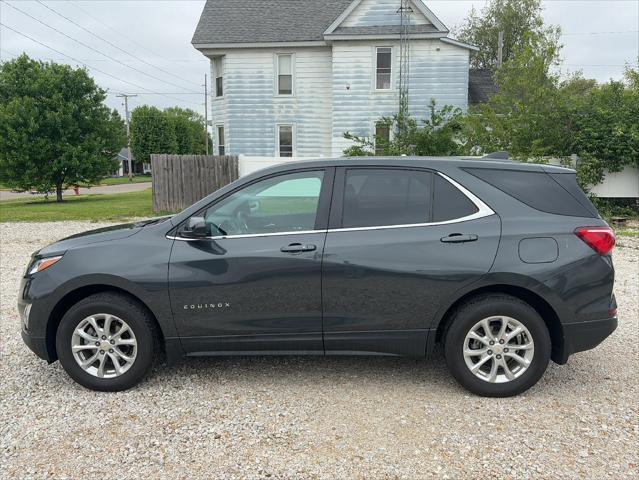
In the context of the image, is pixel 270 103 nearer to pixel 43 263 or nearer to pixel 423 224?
pixel 43 263

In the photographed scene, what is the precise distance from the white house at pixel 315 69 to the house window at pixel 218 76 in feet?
0.14

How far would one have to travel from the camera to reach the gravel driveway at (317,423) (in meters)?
2.88

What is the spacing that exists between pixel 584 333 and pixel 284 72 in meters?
18.9

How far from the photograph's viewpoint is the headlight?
374cm

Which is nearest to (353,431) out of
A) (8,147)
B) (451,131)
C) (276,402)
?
(276,402)

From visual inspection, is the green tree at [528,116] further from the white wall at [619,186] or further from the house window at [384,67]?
the house window at [384,67]

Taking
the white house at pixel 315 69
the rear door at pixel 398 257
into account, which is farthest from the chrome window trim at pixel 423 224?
the white house at pixel 315 69

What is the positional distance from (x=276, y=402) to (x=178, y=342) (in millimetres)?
849

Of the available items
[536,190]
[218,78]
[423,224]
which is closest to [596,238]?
[536,190]

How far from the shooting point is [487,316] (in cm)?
358

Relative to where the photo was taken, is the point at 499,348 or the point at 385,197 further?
the point at 385,197

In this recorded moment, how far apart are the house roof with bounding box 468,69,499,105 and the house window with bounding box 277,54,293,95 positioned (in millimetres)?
7956

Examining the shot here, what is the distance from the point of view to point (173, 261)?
143 inches

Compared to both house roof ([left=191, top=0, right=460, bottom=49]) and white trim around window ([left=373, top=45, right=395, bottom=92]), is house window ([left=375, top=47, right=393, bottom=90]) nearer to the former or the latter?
white trim around window ([left=373, top=45, right=395, bottom=92])
